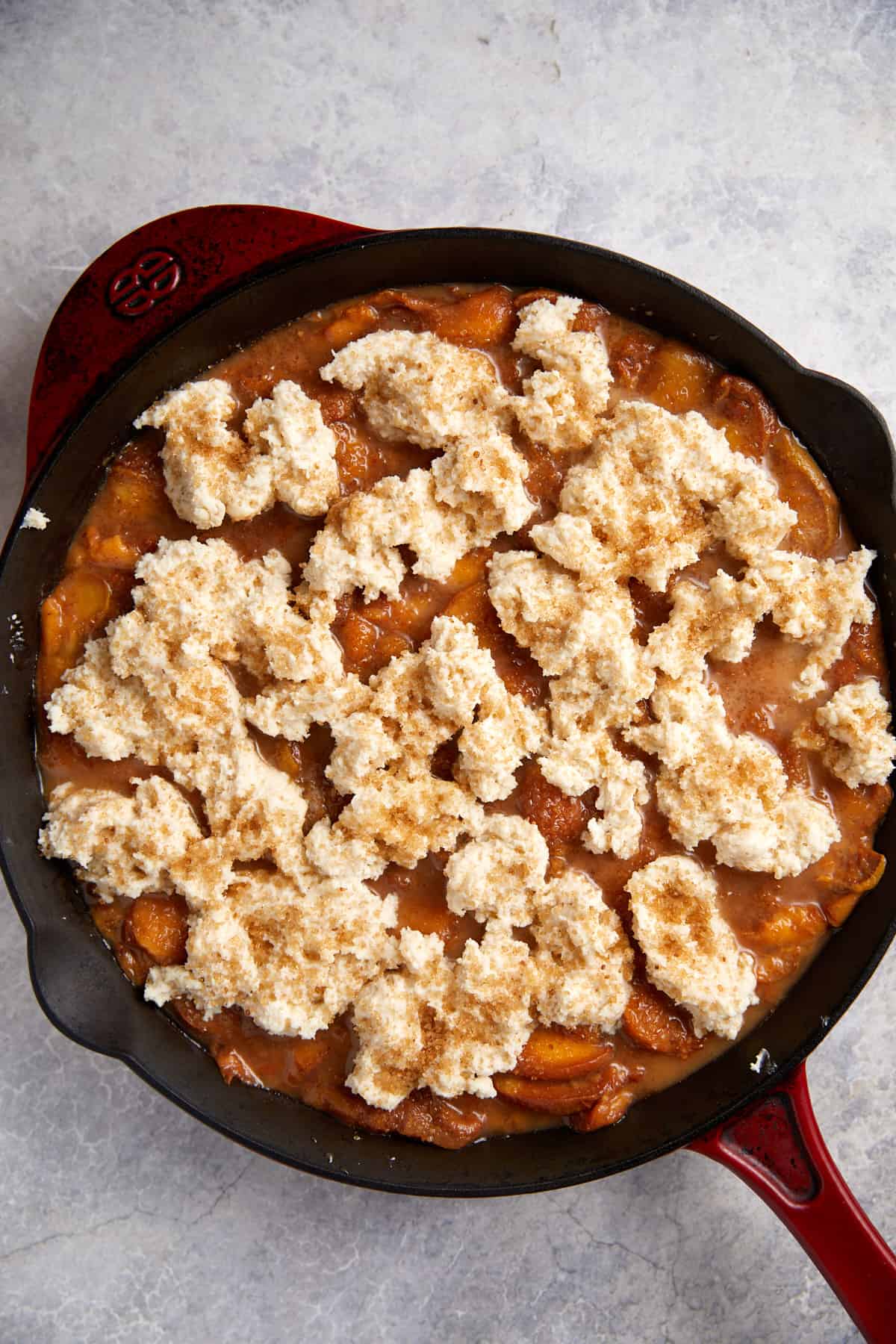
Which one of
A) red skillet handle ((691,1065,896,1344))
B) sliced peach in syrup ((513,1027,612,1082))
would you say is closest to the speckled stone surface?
red skillet handle ((691,1065,896,1344))

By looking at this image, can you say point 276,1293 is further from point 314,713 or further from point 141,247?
point 141,247

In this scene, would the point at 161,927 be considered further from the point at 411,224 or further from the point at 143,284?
the point at 411,224

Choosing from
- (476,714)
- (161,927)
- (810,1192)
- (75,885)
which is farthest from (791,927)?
(75,885)

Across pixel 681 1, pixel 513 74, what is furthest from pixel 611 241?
pixel 681 1

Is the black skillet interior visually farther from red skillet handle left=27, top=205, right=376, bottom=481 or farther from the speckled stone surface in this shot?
the speckled stone surface

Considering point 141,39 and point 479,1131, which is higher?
point 141,39

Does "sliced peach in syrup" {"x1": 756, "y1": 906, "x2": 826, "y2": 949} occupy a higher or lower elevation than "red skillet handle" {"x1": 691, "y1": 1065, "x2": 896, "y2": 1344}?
higher
